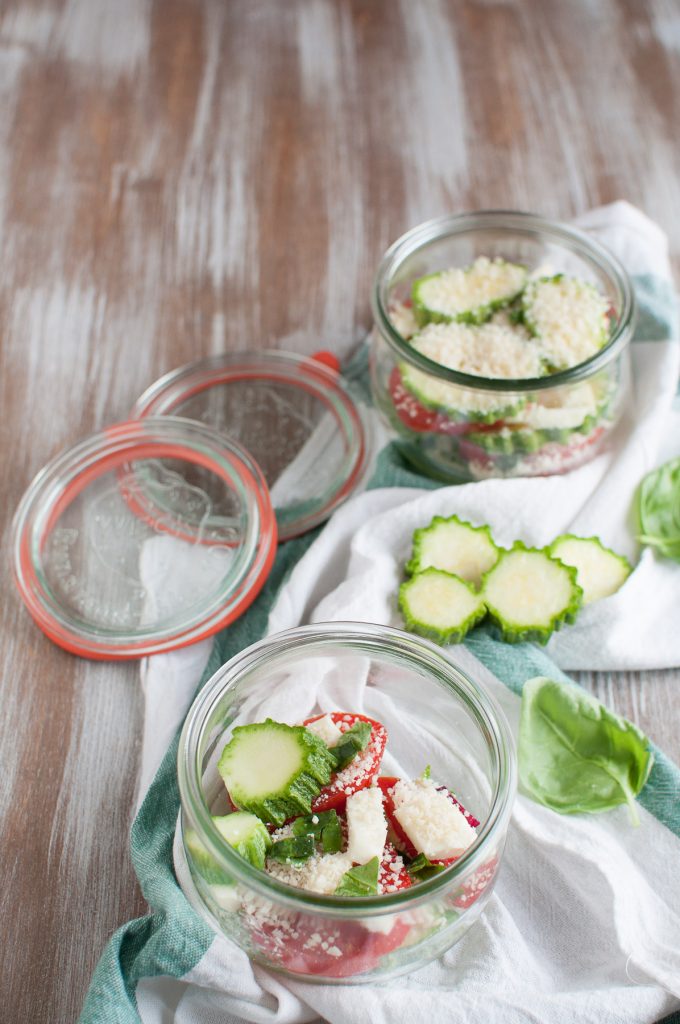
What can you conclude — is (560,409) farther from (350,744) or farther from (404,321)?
(350,744)

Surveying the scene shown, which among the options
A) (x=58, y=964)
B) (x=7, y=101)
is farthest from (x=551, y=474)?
(x=7, y=101)

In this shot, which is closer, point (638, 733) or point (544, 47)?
point (638, 733)

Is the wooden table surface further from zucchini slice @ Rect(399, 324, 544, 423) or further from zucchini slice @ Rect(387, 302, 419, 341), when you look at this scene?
zucchini slice @ Rect(399, 324, 544, 423)

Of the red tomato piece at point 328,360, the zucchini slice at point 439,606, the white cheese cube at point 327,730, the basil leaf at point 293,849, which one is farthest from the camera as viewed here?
the red tomato piece at point 328,360

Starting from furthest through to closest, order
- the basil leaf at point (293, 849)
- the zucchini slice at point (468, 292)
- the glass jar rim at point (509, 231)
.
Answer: the zucchini slice at point (468, 292) < the glass jar rim at point (509, 231) < the basil leaf at point (293, 849)

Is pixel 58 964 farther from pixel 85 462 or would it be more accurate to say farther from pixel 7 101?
pixel 7 101

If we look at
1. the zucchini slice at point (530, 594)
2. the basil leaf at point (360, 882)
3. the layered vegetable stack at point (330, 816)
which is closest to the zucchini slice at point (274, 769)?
the layered vegetable stack at point (330, 816)

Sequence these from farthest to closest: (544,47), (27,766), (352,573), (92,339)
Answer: (544,47) < (92,339) < (352,573) < (27,766)

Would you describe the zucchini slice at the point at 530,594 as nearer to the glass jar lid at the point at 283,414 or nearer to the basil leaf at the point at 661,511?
the basil leaf at the point at 661,511
